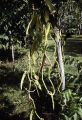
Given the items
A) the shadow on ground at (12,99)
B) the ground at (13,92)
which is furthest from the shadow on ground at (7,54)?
the shadow on ground at (12,99)

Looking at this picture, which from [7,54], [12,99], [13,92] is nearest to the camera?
[12,99]

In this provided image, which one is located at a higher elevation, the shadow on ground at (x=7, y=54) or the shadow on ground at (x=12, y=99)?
the shadow on ground at (x=12, y=99)

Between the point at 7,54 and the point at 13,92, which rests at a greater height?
the point at 13,92

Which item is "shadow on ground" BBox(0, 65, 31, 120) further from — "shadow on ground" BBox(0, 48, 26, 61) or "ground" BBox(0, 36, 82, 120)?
"shadow on ground" BBox(0, 48, 26, 61)

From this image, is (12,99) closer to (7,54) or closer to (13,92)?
(13,92)

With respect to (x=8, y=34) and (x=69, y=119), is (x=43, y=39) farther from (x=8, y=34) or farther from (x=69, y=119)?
(x=8, y=34)

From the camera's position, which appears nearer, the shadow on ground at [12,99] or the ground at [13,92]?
the ground at [13,92]

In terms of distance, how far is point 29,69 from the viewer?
10.4 feet

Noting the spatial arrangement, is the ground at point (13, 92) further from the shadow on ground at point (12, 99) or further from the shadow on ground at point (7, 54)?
the shadow on ground at point (7, 54)

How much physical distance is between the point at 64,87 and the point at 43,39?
5.78 feet

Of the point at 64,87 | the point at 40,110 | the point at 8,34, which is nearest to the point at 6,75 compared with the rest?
the point at 8,34

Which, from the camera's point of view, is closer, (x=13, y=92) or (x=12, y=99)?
(x=12, y=99)

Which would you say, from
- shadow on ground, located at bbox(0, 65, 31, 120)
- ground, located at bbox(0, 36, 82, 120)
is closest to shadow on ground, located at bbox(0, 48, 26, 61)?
ground, located at bbox(0, 36, 82, 120)

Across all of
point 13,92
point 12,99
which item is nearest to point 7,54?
point 13,92
